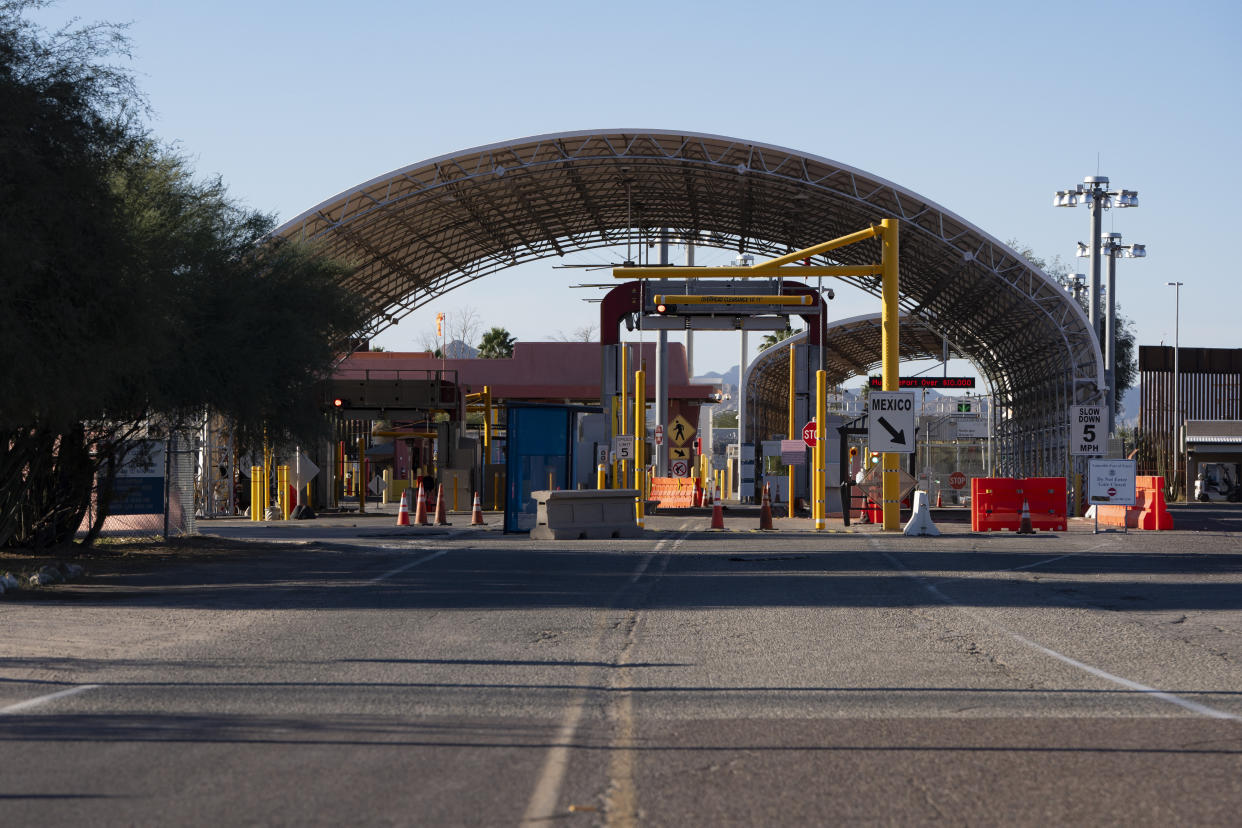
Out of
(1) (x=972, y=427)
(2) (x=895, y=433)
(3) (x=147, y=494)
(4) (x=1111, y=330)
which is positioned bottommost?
(3) (x=147, y=494)

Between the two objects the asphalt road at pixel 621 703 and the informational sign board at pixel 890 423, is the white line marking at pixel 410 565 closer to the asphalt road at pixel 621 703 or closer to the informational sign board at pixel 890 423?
the asphalt road at pixel 621 703

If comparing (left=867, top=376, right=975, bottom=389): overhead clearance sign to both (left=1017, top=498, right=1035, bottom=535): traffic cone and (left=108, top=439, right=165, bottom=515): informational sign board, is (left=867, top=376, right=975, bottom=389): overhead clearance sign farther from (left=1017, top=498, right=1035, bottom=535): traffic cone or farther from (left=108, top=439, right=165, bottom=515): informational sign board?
(left=108, top=439, right=165, bottom=515): informational sign board

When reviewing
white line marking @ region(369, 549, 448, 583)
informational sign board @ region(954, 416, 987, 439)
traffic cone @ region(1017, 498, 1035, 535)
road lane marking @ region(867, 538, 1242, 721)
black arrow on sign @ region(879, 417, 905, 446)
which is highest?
informational sign board @ region(954, 416, 987, 439)

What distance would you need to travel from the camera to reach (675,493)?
171 feet

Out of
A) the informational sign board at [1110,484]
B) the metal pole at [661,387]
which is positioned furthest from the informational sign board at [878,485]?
the metal pole at [661,387]

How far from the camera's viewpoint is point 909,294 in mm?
60312

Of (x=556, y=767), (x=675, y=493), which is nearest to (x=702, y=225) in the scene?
(x=675, y=493)

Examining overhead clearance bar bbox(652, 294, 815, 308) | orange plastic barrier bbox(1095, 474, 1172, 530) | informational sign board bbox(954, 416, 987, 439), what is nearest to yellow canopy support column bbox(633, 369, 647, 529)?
overhead clearance bar bbox(652, 294, 815, 308)

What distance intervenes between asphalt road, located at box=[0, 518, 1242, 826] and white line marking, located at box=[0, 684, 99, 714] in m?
0.04

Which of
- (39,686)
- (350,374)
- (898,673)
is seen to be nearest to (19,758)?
(39,686)

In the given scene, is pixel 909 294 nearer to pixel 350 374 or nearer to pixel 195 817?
pixel 350 374

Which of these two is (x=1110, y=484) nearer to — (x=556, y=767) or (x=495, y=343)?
(x=556, y=767)

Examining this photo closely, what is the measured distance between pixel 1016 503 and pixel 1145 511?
3.36 meters

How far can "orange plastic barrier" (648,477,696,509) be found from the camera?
2034 inches
